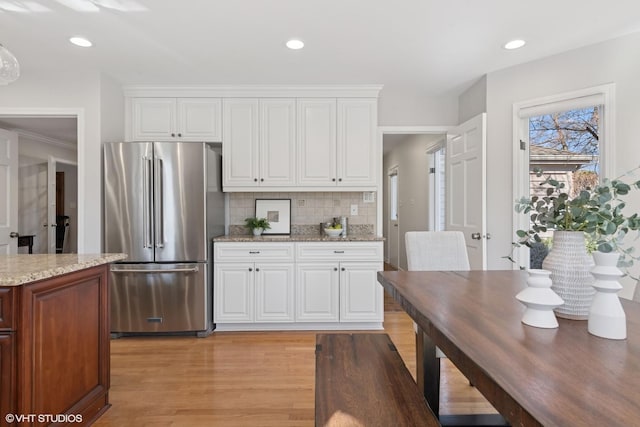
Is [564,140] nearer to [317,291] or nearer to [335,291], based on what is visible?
[335,291]

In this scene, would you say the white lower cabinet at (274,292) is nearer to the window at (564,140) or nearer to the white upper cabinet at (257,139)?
the white upper cabinet at (257,139)

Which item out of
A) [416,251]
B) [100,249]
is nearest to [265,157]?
[100,249]

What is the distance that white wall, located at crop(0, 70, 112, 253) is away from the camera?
3084 millimetres

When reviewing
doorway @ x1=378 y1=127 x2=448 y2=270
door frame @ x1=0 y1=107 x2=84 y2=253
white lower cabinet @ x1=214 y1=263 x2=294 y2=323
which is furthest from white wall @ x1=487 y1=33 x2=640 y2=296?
door frame @ x1=0 y1=107 x2=84 y2=253

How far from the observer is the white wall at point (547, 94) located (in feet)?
8.05

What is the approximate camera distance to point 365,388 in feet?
4.11

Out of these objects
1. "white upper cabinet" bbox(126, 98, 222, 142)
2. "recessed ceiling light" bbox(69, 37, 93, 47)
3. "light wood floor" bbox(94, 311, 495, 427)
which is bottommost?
"light wood floor" bbox(94, 311, 495, 427)

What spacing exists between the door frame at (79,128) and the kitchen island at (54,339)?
4.17 ft

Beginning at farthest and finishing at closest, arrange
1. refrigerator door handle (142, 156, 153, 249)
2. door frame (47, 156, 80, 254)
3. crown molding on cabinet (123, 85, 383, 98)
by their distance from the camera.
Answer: door frame (47, 156, 80, 254) → crown molding on cabinet (123, 85, 383, 98) → refrigerator door handle (142, 156, 153, 249)

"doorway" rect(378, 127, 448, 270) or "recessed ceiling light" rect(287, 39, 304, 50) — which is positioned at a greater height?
"recessed ceiling light" rect(287, 39, 304, 50)

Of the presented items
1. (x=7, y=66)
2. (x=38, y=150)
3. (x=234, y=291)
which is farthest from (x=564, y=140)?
(x=38, y=150)

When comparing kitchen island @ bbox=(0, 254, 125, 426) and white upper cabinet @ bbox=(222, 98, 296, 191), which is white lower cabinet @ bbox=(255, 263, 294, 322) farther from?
kitchen island @ bbox=(0, 254, 125, 426)

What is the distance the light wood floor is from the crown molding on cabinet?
Answer: 2.33m

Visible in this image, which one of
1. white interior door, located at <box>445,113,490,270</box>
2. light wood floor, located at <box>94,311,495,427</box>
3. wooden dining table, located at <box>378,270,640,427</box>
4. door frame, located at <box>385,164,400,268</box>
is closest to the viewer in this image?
wooden dining table, located at <box>378,270,640,427</box>
